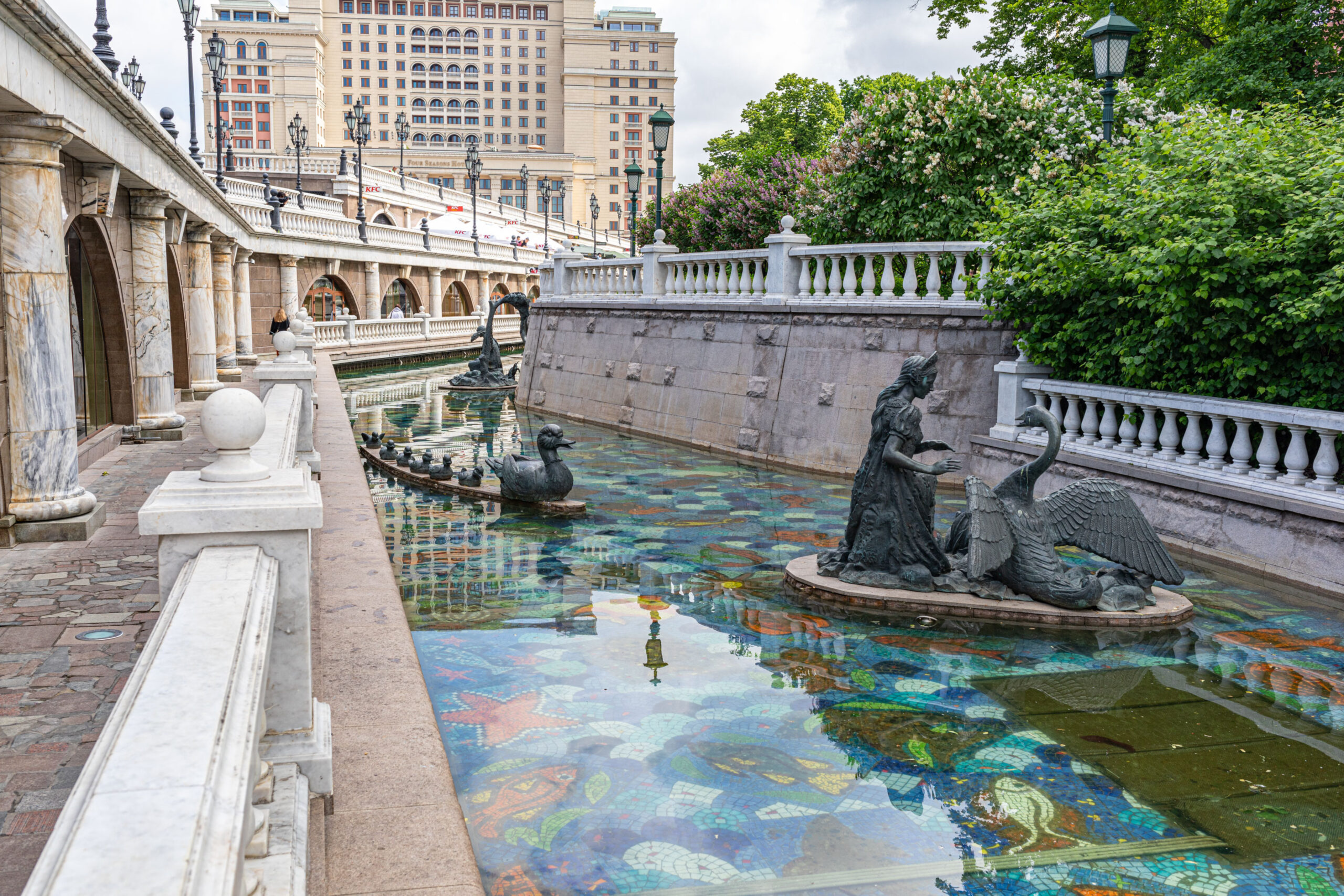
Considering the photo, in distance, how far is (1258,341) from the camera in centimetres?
938

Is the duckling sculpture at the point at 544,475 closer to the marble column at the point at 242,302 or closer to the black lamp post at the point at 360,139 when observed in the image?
the marble column at the point at 242,302

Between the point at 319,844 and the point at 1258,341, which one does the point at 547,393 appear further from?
the point at 319,844

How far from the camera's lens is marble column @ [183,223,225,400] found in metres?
17.4

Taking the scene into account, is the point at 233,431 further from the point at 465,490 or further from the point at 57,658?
the point at 465,490

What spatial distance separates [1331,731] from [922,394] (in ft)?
11.4

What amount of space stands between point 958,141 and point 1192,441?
7384mm

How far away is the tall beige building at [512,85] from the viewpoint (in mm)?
123500

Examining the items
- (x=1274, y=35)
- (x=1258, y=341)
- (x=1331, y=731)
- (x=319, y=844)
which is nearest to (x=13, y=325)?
(x=319, y=844)

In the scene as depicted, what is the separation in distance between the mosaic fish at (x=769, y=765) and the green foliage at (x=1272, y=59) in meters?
17.2

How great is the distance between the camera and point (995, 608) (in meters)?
7.61

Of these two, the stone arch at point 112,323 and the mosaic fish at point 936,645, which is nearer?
the mosaic fish at point 936,645

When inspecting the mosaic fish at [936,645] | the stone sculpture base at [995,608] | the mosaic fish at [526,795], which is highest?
the stone sculpture base at [995,608]

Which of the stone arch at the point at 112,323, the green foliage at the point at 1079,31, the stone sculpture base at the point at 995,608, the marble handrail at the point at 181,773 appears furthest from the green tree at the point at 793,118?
the marble handrail at the point at 181,773

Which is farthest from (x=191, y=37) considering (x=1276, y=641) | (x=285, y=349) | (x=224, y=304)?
(x=1276, y=641)
